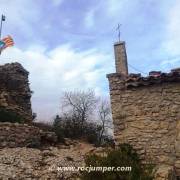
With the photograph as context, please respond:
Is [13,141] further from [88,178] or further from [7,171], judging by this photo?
[88,178]

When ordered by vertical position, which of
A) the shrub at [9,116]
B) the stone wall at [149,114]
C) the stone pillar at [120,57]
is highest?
the stone pillar at [120,57]

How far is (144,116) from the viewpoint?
34.9 ft

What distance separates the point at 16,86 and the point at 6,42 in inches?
124

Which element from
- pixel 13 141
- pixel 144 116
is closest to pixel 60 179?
pixel 144 116

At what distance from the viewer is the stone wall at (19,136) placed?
1493 cm

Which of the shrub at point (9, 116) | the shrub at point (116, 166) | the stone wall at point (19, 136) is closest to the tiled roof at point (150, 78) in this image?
the shrub at point (116, 166)

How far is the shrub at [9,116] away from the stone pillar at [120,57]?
6.95m

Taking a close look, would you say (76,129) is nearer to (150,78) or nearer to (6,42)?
(6,42)

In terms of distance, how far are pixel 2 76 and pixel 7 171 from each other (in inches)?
456

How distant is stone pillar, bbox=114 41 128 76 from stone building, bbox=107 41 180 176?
93.6 inches

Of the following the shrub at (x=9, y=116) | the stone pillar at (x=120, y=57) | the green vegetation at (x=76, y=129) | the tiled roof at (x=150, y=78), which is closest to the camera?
the tiled roof at (x=150, y=78)

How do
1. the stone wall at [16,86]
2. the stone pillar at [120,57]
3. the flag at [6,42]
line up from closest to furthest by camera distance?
the stone pillar at [120,57] < the stone wall at [16,86] < the flag at [6,42]

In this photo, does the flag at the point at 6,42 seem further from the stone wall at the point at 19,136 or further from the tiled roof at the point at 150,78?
the tiled roof at the point at 150,78

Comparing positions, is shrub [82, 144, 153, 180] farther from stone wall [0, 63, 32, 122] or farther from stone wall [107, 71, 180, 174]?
stone wall [0, 63, 32, 122]
